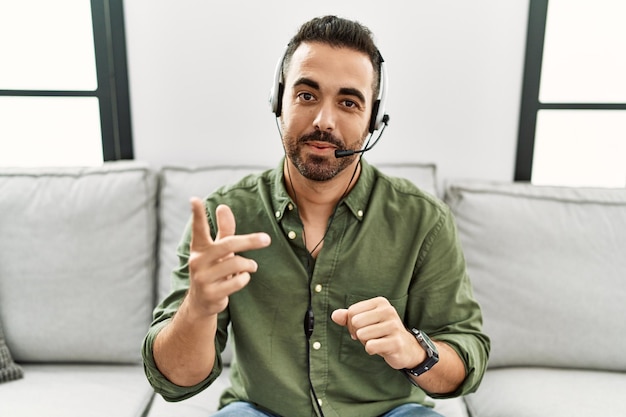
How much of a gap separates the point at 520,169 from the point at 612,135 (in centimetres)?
38

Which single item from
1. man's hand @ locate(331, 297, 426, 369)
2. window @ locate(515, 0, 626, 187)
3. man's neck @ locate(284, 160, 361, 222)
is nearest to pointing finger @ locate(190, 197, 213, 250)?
man's hand @ locate(331, 297, 426, 369)

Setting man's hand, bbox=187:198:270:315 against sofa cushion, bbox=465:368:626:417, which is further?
sofa cushion, bbox=465:368:626:417

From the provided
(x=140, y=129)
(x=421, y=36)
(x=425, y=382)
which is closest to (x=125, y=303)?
(x=140, y=129)

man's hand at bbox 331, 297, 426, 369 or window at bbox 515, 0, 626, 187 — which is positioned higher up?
window at bbox 515, 0, 626, 187

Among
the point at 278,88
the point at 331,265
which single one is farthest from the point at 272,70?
the point at 331,265

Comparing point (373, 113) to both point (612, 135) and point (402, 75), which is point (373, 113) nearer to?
point (402, 75)

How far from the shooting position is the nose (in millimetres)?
1000

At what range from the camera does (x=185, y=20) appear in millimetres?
1615

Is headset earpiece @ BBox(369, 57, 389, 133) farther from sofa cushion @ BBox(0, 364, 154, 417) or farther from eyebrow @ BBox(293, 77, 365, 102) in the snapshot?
sofa cushion @ BBox(0, 364, 154, 417)

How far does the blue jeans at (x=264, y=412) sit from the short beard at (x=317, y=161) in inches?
21.4

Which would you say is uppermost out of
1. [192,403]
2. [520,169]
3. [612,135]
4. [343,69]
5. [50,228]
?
[343,69]

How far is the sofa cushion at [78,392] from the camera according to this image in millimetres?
1234

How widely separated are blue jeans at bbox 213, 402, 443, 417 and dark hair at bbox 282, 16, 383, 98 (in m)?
0.73

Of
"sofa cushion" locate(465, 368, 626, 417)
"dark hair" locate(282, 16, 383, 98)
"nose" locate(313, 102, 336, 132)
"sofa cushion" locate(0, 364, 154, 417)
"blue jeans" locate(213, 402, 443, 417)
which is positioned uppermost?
"dark hair" locate(282, 16, 383, 98)
